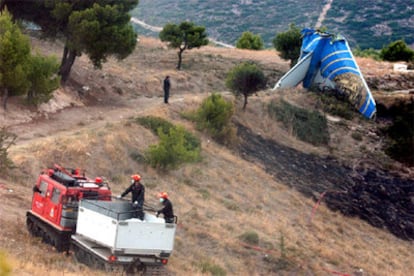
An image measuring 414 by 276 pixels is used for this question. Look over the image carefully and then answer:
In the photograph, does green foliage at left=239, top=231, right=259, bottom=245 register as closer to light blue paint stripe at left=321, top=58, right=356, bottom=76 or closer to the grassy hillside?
light blue paint stripe at left=321, top=58, right=356, bottom=76

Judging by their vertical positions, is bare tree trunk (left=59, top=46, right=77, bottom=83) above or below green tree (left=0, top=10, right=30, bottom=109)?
below

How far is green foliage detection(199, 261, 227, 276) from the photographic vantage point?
16766mm

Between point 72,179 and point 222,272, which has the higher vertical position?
point 72,179

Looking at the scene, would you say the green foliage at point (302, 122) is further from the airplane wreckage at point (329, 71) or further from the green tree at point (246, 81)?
the airplane wreckage at point (329, 71)

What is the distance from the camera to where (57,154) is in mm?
22000

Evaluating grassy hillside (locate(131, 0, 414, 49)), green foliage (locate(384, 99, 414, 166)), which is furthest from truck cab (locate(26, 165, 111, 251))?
grassy hillside (locate(131, 0, 414, 49))

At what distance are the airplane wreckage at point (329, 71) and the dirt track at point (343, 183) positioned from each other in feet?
33.0

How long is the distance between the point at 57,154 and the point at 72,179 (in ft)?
24.3

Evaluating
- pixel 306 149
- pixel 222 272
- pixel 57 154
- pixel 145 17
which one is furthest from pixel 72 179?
pixel 145 17

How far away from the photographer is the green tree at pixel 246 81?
3741 centimetres

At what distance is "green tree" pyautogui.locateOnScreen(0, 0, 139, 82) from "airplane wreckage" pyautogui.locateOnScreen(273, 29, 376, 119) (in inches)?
596

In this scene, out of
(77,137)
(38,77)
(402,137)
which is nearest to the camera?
(77,137)

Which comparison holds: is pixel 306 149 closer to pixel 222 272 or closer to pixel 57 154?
pixel 57 154

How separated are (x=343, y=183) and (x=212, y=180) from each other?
9.57m
